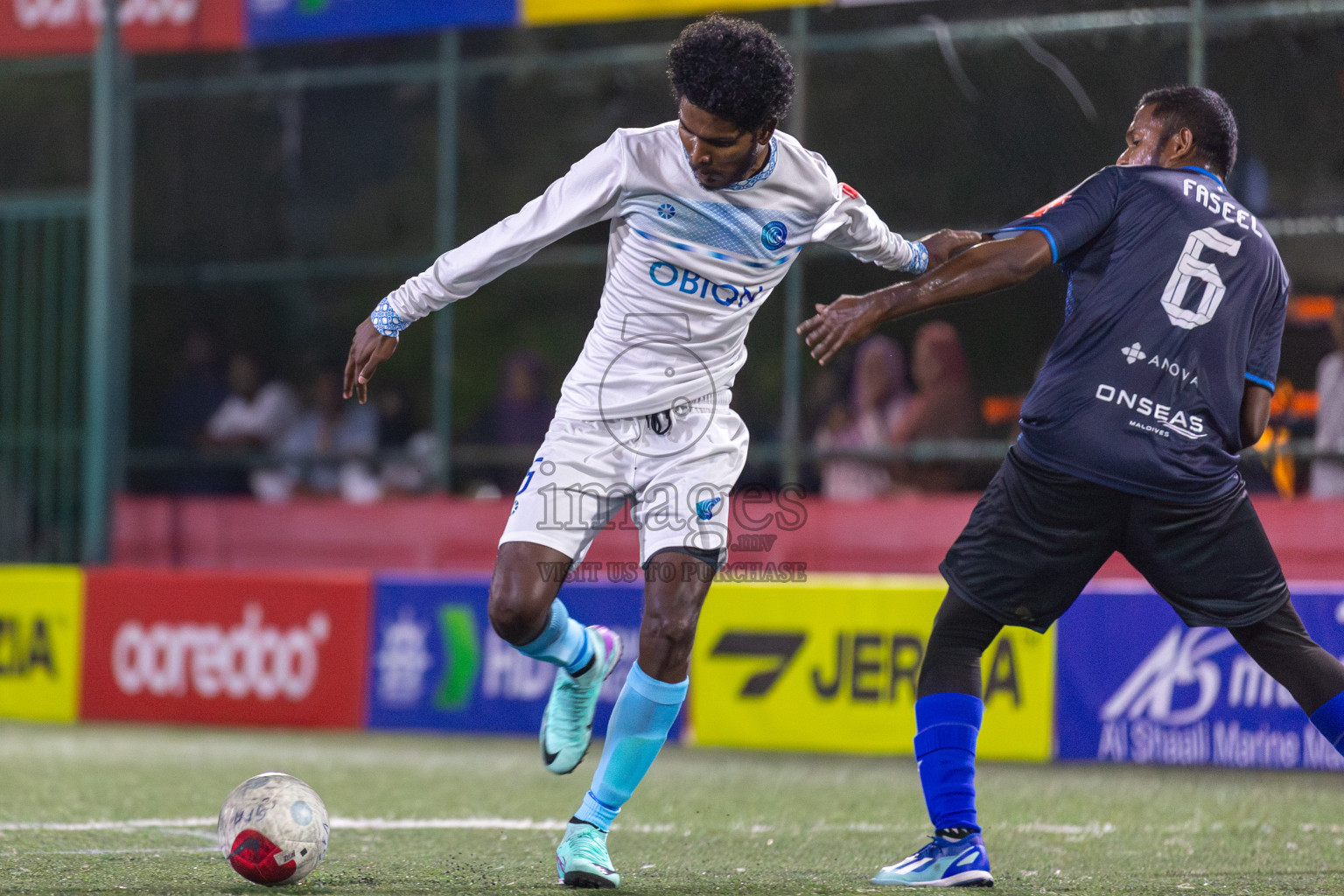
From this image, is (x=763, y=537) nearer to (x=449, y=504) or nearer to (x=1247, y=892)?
(x=449, y=504)

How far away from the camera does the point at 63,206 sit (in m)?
12.4

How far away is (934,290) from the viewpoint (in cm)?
439

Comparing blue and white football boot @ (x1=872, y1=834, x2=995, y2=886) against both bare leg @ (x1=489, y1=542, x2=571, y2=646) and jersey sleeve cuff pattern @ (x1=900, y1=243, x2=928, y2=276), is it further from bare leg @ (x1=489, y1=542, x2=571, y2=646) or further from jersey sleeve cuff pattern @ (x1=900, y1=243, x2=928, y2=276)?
jersey sleeve cuff pattern @ (x1=900, y1=243, x2=928, y2=276)

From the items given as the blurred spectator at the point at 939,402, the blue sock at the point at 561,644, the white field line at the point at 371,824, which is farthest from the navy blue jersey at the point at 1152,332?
the blurred spectator at the point at 939,402

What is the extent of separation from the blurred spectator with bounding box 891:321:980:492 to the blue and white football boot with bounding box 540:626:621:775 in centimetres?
494

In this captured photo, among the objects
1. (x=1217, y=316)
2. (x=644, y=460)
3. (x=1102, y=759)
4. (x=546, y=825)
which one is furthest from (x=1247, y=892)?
(x=1102, y=759)

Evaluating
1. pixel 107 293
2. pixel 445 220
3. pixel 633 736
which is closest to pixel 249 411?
pixel 107 293

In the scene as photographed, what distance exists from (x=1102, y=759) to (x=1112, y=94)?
12.3 ft

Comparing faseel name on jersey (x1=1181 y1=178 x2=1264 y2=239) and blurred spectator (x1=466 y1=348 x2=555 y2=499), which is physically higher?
faseel name on jersey (x1=1181 y1=178 x2=1264 y2=239)

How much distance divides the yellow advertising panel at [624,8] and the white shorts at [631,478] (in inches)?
232

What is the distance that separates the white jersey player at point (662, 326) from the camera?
4656 millimetres

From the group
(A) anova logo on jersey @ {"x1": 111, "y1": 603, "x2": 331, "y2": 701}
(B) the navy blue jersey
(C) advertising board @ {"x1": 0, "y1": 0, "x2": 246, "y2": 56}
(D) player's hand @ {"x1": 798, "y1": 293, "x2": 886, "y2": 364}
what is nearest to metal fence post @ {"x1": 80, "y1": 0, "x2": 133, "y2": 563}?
(C) advertising board @ {"x1": 0, "y1": 0, "x2": 246, "y2": 56}

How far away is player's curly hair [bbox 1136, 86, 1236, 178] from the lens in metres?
4.67

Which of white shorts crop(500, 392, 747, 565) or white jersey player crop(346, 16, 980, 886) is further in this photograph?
white shorts crop(500, 392, 747, 565)
